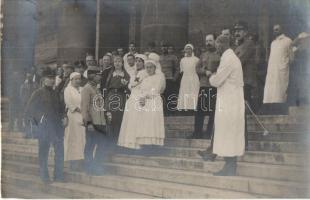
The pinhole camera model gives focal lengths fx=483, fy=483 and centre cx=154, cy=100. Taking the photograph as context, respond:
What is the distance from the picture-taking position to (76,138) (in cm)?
631

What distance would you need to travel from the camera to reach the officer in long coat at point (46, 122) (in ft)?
20.8

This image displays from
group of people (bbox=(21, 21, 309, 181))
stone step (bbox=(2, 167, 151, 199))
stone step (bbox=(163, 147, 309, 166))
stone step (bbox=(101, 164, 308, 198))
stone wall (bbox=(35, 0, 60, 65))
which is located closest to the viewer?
stone step (bbox=(101, 164, 308, 198))

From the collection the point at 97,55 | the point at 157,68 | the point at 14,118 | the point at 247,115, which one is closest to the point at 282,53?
the point at 247,115

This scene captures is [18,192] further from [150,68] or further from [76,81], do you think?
[150,68]

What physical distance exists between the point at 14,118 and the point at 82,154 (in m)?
1.04

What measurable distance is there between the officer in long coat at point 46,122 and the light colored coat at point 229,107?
6.70ft

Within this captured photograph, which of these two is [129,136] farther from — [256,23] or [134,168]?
[256,23]

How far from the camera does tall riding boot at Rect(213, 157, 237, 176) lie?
5.64 metres

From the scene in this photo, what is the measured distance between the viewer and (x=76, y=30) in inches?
255

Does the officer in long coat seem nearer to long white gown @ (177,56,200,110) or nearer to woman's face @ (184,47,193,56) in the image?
long white gown @ (177,56,200,110)

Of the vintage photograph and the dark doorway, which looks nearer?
the vintage photograph

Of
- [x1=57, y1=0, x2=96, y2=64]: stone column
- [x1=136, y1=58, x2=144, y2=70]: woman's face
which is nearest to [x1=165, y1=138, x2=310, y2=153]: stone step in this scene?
[x1=136, y1=58, x2=144, y2=70]: woman's face

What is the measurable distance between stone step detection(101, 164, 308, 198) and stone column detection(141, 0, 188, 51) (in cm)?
161

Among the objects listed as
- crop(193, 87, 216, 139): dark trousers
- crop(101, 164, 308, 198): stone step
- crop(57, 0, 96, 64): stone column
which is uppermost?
crop(57, 0, 96, 64): stone column
